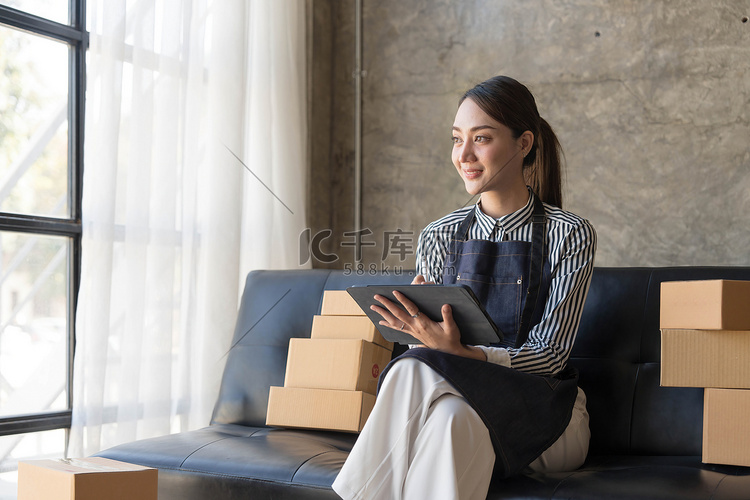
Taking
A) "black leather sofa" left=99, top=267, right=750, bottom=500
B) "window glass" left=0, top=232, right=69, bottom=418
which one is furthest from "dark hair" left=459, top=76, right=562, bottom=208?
"window glass" left=0, top=232, right=69, bottom=418

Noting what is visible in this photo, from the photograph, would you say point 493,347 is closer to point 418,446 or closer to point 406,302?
point 406,302

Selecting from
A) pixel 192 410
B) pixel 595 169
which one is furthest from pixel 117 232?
pixel 595 169

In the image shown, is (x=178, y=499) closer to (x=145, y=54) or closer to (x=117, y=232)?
(x=117, y=232)

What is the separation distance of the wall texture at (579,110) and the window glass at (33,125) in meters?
1.37

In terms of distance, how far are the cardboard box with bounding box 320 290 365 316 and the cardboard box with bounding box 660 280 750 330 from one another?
952mm

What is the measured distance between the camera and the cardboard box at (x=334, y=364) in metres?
2.26

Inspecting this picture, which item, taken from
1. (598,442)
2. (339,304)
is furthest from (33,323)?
(598,442)

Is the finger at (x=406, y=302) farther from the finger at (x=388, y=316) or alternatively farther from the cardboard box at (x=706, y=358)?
the cardboard box at (x=706, y=358)

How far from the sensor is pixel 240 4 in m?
3.24

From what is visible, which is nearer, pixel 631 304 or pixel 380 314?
pixel 380 314

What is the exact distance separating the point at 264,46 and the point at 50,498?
88.4 inches

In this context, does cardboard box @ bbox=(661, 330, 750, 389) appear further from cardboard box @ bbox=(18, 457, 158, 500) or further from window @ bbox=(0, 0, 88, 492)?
window @ bbox=(0, 0, 88, 492)

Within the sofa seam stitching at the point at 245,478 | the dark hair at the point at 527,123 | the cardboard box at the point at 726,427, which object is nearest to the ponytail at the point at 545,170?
the dark hair at the point at 527,123

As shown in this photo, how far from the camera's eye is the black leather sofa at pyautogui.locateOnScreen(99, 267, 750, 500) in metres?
1.66
